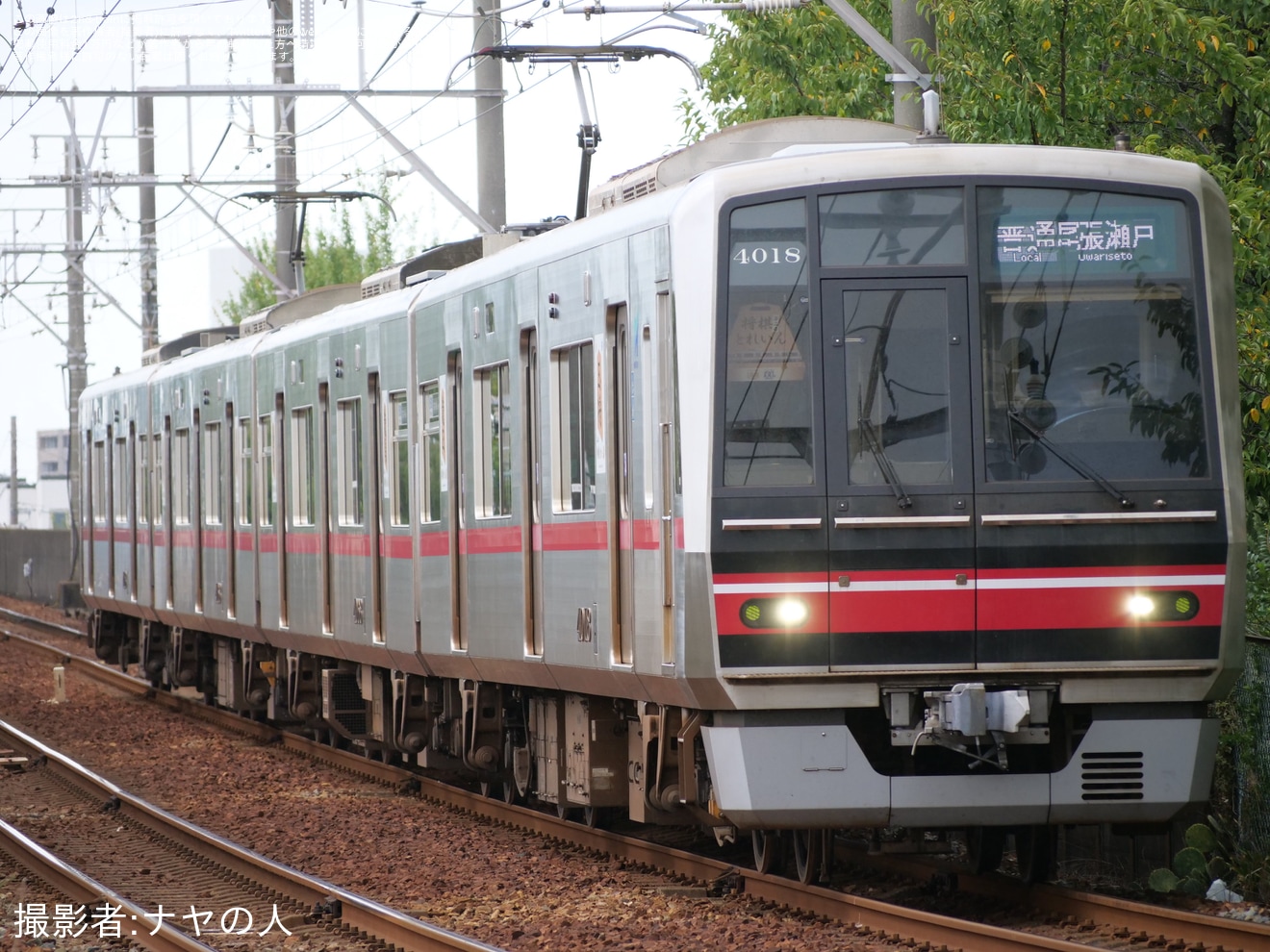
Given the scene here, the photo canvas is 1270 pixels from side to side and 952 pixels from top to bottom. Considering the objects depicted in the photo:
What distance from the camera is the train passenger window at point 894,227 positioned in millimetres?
8562

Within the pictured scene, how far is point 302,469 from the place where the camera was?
16516 millimetres

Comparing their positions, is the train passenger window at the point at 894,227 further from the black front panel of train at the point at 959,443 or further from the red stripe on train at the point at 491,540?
the red stripe on train at the point at 491,540

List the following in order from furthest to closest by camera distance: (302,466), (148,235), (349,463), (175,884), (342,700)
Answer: (148,235) < (302,466) < (342,700) < (349,463) < (175,884)

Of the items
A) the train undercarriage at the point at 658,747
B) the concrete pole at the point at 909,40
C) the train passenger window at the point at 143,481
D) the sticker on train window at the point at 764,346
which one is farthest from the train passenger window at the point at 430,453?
the train passenger window at the point at 143,481

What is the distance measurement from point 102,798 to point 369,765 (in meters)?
1.99

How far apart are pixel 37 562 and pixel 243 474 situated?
26.9 metres

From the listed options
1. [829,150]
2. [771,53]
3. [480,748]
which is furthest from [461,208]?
[829,150]

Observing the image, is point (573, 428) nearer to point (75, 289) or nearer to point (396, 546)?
point (396, 546)

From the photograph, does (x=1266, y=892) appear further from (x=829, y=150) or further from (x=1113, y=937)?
(x=829, y=150)

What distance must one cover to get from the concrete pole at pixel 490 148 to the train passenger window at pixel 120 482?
24.0 ft

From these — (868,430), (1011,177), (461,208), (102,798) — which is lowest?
(102,798)

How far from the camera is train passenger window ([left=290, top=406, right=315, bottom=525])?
53.3 feet

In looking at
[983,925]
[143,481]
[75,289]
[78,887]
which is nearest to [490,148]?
[143,481]

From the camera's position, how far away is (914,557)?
27.5ft
